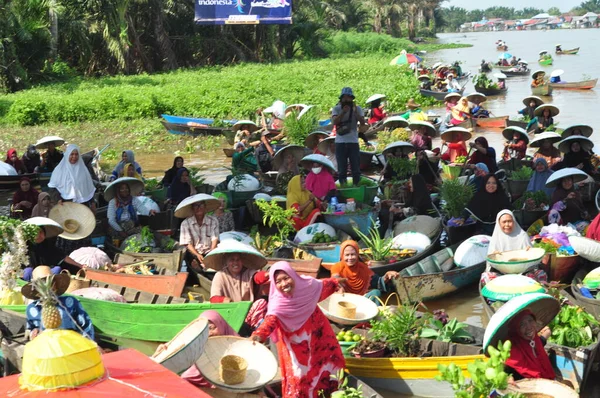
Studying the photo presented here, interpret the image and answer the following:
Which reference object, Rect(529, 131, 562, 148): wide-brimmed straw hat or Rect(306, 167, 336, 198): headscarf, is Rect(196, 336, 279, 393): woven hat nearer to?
Rect(306, 167, 336, 198): headscarf

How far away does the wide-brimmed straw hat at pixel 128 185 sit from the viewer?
32.4ft

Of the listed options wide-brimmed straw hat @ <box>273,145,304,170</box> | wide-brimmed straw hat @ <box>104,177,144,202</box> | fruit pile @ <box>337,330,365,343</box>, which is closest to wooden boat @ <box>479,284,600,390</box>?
fruit pile @ <box>337,330,365,343</box>

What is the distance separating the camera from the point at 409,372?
5816 mm

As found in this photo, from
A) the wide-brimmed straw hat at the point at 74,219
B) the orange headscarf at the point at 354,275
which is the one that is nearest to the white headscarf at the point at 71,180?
the wide-brimmed straw hat at the point at 74,219

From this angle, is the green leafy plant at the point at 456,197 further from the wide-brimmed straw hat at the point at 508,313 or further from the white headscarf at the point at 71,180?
the white headscarf at the point at 71,180

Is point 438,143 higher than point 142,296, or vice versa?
point 142,296

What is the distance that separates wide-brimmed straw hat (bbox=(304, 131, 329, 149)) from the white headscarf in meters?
4.06

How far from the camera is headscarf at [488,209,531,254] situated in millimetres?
7750

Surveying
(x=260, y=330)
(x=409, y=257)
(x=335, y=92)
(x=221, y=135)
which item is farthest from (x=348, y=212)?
(x=335, y=92)

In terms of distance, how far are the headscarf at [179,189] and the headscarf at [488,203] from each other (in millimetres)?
3772

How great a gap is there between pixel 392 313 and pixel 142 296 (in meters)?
2.14

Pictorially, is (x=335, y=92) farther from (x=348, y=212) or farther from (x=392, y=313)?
(x=392, y=313)

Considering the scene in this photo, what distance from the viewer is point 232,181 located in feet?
38.1

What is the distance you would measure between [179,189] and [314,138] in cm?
322
